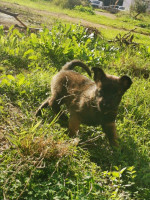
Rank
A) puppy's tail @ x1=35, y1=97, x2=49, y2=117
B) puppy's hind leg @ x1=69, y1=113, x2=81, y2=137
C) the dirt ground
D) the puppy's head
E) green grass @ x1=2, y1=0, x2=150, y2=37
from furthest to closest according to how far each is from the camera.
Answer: green grass @ x1=2, y1=0, x2=150, y2=37 < the dirt ground < puppy's tail @ x1=35, y1=97, x2=49, y2=117 < puppy's hind leg @ x1=69, y1=113, x2=81, y2=137 < the puppy's head

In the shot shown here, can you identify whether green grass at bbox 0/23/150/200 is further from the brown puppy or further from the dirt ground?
the dirt ground

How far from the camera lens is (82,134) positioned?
13.3ft

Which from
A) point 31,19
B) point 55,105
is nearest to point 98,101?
point 55,105

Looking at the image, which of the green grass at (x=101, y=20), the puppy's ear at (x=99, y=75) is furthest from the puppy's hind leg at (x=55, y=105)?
the green grass at (x=101, y=20)

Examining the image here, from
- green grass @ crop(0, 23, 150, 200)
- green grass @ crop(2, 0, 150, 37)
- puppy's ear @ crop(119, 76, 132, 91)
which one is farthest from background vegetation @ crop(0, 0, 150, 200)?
green grass @ crop(2, 0, 150, 37)

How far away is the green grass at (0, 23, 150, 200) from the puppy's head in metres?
0.63

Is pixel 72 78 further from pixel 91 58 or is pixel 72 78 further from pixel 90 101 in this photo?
pixel 91 58

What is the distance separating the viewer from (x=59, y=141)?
3207 millimetres

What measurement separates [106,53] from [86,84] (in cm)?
303

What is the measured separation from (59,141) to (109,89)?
103cm

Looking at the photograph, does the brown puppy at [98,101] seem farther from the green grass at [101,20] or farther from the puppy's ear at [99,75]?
the green grass at [101,20]

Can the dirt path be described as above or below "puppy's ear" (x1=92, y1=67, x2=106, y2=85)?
above

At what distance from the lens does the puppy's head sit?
139 inches

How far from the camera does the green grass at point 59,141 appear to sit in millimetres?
2682
